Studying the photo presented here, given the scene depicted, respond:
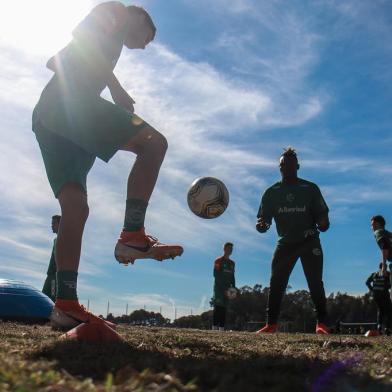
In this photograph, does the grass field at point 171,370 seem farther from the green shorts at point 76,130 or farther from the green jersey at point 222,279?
the green jersey at point 222,279

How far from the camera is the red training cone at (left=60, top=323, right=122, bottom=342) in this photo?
122 inches

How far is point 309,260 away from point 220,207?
229 centimetres

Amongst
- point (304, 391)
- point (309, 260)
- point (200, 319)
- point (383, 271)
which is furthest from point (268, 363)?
point (200, 319)

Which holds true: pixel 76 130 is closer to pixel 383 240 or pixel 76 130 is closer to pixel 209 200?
pixel 209 200

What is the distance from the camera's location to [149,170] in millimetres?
3676

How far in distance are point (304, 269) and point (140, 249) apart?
5.12 m

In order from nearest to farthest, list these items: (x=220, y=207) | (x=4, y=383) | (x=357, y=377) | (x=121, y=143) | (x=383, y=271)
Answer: (x=4, y=383), (x=357, y=377), (x=121, y=143), (x=220, y=207), (x=383, y=271)

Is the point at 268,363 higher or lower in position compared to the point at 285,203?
lower

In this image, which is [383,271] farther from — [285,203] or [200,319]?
[200,319]

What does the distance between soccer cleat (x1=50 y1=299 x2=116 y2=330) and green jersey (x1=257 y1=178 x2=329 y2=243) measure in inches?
210

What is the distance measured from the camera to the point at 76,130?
3.62m

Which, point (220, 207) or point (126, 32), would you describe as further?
point (220, 207)

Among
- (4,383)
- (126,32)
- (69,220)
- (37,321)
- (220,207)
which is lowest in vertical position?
(4,383)

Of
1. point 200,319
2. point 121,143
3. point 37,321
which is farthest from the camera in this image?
point 200,319
